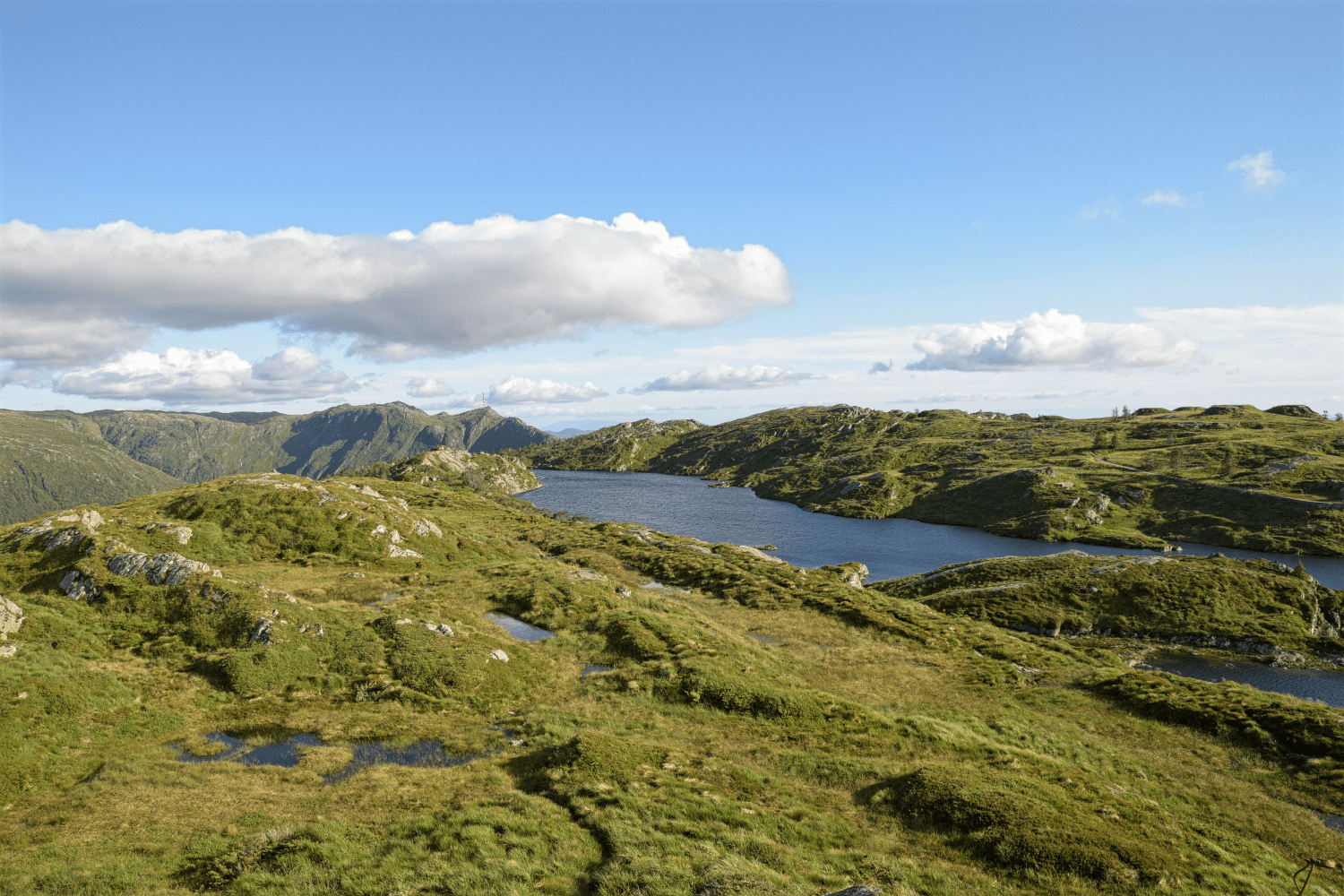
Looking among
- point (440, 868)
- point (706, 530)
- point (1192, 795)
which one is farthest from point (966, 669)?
point (706, 530)

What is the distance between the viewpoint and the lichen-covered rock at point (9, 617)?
33.6 meters

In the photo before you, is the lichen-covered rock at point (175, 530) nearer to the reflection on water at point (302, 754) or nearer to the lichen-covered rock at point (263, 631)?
the lichen-covered rock at point (263, 631)

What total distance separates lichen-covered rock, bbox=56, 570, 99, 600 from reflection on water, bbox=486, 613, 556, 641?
2739 centimetres

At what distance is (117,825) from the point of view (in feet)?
70.8

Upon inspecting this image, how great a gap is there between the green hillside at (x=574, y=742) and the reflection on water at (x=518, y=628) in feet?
3.81

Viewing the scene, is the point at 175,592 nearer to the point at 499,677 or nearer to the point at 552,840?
the point at 499,677

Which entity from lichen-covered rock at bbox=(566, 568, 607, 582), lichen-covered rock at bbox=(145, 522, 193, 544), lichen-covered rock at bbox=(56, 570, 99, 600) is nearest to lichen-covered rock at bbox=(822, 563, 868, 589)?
lichen-covered rock at bbox=(566, 568, 607, 582)

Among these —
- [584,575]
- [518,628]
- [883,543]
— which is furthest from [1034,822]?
[883,543]

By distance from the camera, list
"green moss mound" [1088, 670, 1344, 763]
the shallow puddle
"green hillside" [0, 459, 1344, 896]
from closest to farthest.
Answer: "green hillside" [0, 459, 1344, 896] → the shallow puddle → "green moss mound" [1088, 670, 1344, 763]

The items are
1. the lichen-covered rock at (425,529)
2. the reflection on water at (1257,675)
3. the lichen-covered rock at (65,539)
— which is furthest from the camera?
the lichen-covered rock at (425,529)

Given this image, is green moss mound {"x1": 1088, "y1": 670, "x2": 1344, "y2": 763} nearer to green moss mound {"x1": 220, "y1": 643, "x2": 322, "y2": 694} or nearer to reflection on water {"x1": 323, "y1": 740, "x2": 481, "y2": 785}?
reflection on water {"x1": 323, "y1": 740, "x2": 481, "y2": 785}

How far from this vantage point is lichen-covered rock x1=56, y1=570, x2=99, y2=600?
40.3 m

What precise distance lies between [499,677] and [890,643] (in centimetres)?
3806

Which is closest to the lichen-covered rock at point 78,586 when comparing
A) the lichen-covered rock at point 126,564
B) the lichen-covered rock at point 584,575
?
the lichen-covered rock at point 126,564
